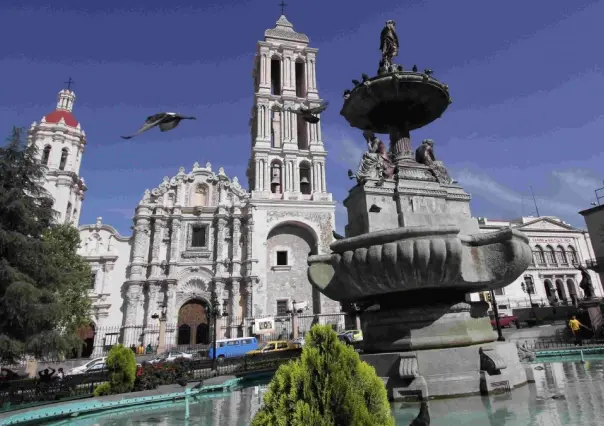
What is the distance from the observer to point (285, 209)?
31.6m

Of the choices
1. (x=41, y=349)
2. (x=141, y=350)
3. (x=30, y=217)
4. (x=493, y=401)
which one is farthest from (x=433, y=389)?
(x=141, y=350)

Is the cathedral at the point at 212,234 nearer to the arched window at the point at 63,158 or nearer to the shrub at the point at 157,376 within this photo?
the arched window at the point at 63,158

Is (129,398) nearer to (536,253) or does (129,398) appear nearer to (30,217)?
(30,217)

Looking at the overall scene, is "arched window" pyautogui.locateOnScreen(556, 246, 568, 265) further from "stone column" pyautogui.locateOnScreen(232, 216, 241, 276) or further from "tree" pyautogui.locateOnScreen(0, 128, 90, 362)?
"tree" pyautogui.locateOnScreen(0, 128, 90, 362)

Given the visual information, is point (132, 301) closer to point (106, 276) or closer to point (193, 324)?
point (106, 276)

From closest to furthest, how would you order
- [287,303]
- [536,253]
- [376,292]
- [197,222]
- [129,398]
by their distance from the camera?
[376,292] → [129,398] → [287,303] → [197,222] → [536,253]

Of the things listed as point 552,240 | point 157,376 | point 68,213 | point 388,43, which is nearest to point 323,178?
point 68,213

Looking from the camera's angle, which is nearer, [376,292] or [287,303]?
[376,292]

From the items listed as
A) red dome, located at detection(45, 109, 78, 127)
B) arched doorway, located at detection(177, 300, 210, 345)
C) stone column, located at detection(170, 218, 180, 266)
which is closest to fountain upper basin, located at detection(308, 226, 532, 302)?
arched doorway, located at detection(177, 300, 210, 345)

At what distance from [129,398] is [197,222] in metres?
26.2

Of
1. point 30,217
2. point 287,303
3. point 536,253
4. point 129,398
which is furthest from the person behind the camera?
point 536,253

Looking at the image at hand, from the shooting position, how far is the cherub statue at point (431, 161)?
22.5 feet

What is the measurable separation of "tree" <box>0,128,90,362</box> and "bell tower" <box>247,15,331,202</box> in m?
19.2

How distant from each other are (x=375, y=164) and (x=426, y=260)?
224cm
